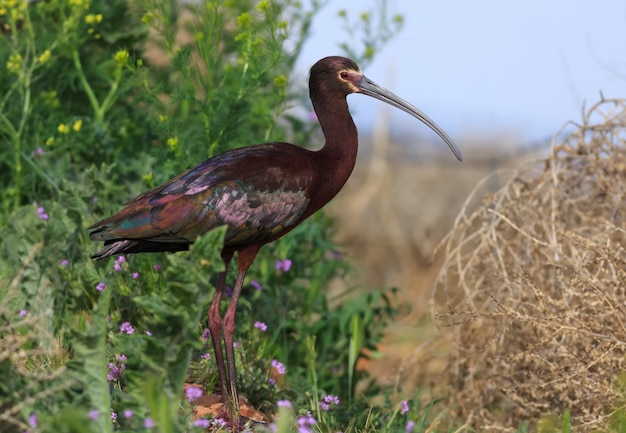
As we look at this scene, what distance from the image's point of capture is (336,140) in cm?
485

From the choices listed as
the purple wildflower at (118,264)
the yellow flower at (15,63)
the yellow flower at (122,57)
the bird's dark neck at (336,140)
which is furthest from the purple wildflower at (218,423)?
the yellow flower at (15,63)

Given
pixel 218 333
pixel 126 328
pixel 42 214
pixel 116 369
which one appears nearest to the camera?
pixel 116 369

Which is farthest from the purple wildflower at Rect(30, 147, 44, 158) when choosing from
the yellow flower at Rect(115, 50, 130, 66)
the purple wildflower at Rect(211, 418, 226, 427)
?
the purple wildflower at Rect(211, 418, 226, 427)

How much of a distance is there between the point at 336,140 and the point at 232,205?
2.33 feet

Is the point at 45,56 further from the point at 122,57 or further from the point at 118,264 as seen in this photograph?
the point at 118,264

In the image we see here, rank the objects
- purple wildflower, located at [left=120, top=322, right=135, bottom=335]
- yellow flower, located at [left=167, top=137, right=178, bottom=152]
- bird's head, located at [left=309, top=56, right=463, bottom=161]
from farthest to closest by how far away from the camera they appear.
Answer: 1. yellow flower, located at [left=167, top=137, right=178, bottom=152]
2. bird's head, located at [left=309, top=56, right=463, bottom=161]
3. purple wildflower, located at [left=120, top=322, right=135, bottom=335]

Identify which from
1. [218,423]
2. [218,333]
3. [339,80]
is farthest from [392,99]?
[218,423]

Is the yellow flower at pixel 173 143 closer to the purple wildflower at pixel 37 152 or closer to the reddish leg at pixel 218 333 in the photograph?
the reddish leg at pixel 218 333

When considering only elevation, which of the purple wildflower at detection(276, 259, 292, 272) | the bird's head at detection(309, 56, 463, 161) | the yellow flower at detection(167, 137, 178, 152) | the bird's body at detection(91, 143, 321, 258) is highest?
the bird's head at detection(309, 56, 463, 161)

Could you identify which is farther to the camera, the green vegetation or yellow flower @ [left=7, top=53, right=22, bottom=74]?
yellow flower @ [left=7, top=53, right=22, bottom=74]

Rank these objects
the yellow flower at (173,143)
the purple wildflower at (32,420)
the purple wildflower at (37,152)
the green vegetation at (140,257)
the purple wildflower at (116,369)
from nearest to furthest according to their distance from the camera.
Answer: the purple wildflower at (32,420) → the green vegetation at (140,257) → the purple wildflower at (116,369) → the yellow flower at (173,143) → the purple wildflower at (37,152)

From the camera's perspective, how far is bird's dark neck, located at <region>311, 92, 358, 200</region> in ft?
15.6

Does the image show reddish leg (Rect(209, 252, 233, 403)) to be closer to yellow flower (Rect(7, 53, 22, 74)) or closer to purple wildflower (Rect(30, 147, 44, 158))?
purple wildflower (Rect(30, 147, 44, 158))

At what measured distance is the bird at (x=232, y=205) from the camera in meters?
4.38
